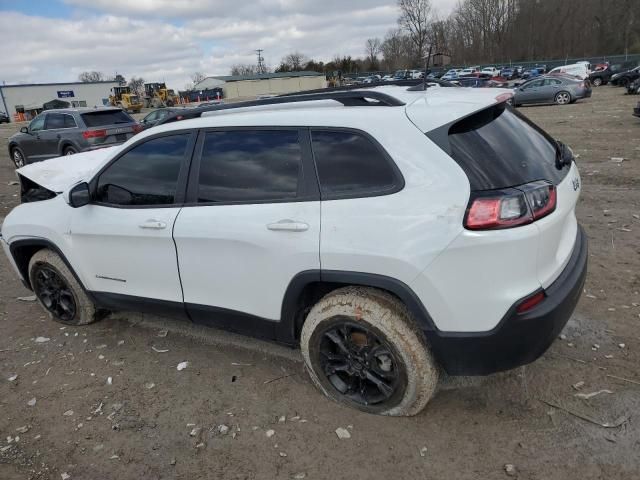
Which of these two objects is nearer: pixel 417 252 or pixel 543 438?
pixel 417 252

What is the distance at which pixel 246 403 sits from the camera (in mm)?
3059

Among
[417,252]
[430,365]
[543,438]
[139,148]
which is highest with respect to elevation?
[139,148]

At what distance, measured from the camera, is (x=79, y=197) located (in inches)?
139

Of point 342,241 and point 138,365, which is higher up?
point 342,241

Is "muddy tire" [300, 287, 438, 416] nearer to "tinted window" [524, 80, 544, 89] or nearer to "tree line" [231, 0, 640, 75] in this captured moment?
"tinted window" [524, 80, 544, 89]

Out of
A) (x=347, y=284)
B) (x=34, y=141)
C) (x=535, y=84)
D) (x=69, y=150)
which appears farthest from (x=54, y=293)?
(x=535, y=84)

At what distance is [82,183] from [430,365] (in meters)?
2.89

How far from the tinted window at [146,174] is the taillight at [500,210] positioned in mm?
1974

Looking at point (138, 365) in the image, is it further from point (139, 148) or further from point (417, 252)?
point (417, 252)

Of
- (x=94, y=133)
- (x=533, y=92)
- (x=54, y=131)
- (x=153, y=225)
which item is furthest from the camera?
(x=533, y=92)

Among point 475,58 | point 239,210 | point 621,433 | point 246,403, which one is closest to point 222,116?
point 239,210

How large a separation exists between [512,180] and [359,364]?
1322mm

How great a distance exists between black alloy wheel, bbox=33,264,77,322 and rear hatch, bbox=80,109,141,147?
891 centimetres

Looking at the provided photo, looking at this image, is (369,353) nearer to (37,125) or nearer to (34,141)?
(34,141)
